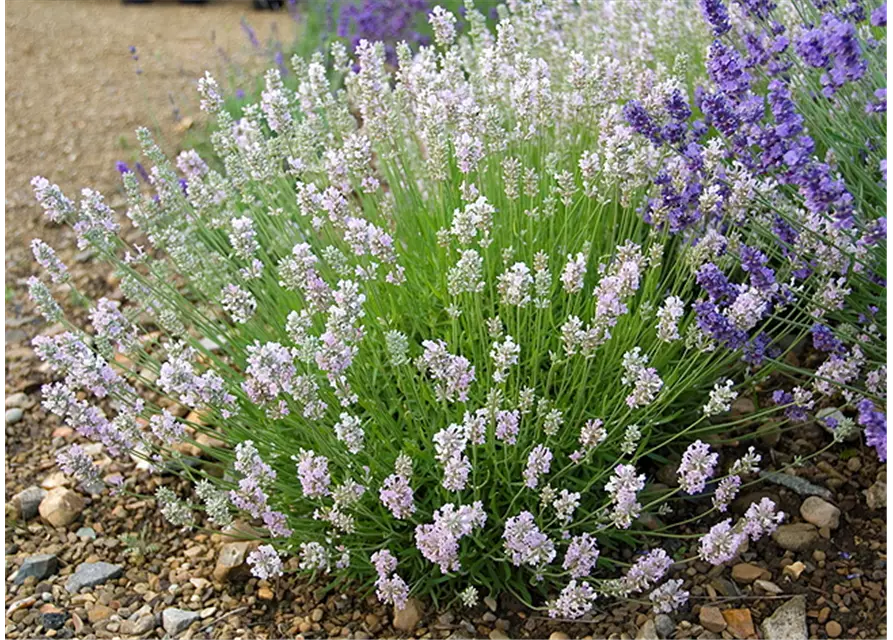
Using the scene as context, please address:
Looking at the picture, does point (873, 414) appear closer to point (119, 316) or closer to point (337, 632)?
point (337, 632)

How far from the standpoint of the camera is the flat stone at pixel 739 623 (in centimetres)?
243

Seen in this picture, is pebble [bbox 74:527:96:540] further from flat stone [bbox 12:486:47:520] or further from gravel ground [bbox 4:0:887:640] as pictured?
flat stone [bbox 12:486:47:520]

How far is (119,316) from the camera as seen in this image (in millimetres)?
2662

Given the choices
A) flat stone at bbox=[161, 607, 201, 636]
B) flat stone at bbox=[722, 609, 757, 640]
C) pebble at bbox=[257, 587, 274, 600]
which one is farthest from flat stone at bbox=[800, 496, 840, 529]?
flat stone at bbox=[161, 607, 201, 636]

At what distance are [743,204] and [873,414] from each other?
1.91ft

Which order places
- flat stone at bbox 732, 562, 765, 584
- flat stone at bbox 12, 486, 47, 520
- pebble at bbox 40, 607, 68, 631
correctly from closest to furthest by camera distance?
flat stone at bbox 732, 562, 765, 584 → pebble at bbox 40, 607, 68, 631 → flat stone at bbox 12, 486, 47, 520

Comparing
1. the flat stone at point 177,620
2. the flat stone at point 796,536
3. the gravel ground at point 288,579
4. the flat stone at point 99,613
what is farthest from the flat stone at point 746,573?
Result: the flat stone at point 99,613

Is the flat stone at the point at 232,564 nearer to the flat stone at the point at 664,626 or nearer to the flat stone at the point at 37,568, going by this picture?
the flat stone at the point at 37,568

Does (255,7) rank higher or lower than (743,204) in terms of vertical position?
lower

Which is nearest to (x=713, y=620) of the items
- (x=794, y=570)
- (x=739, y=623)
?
(x=739, y=623)

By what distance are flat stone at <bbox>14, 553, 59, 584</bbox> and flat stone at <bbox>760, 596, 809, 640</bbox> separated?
2.06 metres

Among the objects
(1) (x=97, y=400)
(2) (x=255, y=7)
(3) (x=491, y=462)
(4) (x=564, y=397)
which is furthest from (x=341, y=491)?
(2) (x=255, y=7)

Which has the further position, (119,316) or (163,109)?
(163,109)

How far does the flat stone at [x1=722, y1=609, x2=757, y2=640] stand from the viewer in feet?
7.97
